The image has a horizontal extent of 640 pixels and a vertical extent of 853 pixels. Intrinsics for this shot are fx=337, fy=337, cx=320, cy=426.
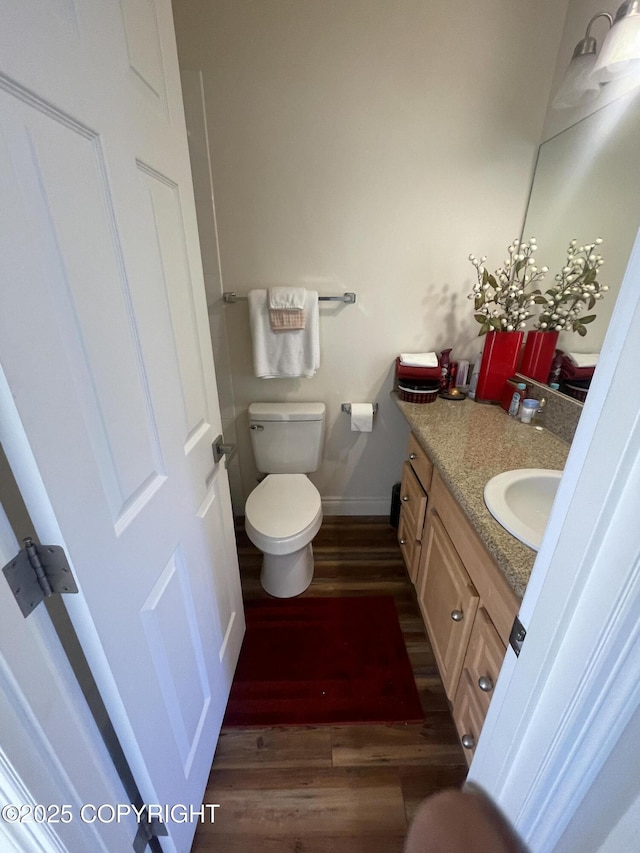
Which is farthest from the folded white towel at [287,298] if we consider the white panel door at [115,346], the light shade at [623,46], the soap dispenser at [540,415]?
the light shade at [623,46]

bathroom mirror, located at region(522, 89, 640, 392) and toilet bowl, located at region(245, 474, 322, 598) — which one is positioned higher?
bathroom mirror, located at region(522, 89, 640, 392)

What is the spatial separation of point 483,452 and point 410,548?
63 cm

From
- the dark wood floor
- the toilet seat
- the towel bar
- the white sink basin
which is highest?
the towel bar

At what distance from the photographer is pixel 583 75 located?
1174mm

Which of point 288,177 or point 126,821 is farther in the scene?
point 288,177

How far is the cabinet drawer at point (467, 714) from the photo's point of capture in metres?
0.92

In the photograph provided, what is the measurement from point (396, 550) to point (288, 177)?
6.59 ft

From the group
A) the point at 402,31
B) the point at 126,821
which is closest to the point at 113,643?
the point at 126,821

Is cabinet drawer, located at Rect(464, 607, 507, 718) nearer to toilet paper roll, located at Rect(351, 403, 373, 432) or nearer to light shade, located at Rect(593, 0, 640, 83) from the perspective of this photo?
toilet paper roll, located at Rect(351, 403, 373, 432)

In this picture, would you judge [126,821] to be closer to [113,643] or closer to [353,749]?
[113,643]

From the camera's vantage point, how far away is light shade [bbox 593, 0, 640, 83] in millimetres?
1022

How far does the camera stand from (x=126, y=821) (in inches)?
27.3

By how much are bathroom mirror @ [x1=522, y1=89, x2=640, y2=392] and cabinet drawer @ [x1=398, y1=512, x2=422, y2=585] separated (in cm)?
103

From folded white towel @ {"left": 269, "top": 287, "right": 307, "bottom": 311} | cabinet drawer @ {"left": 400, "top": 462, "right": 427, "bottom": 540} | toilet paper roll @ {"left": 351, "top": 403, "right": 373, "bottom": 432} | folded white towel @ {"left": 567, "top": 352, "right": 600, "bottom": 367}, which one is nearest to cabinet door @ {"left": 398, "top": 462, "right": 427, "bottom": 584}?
cabinet drawer @ {"left": 400, "top": 462, "right": 427, "bottom": 540}
